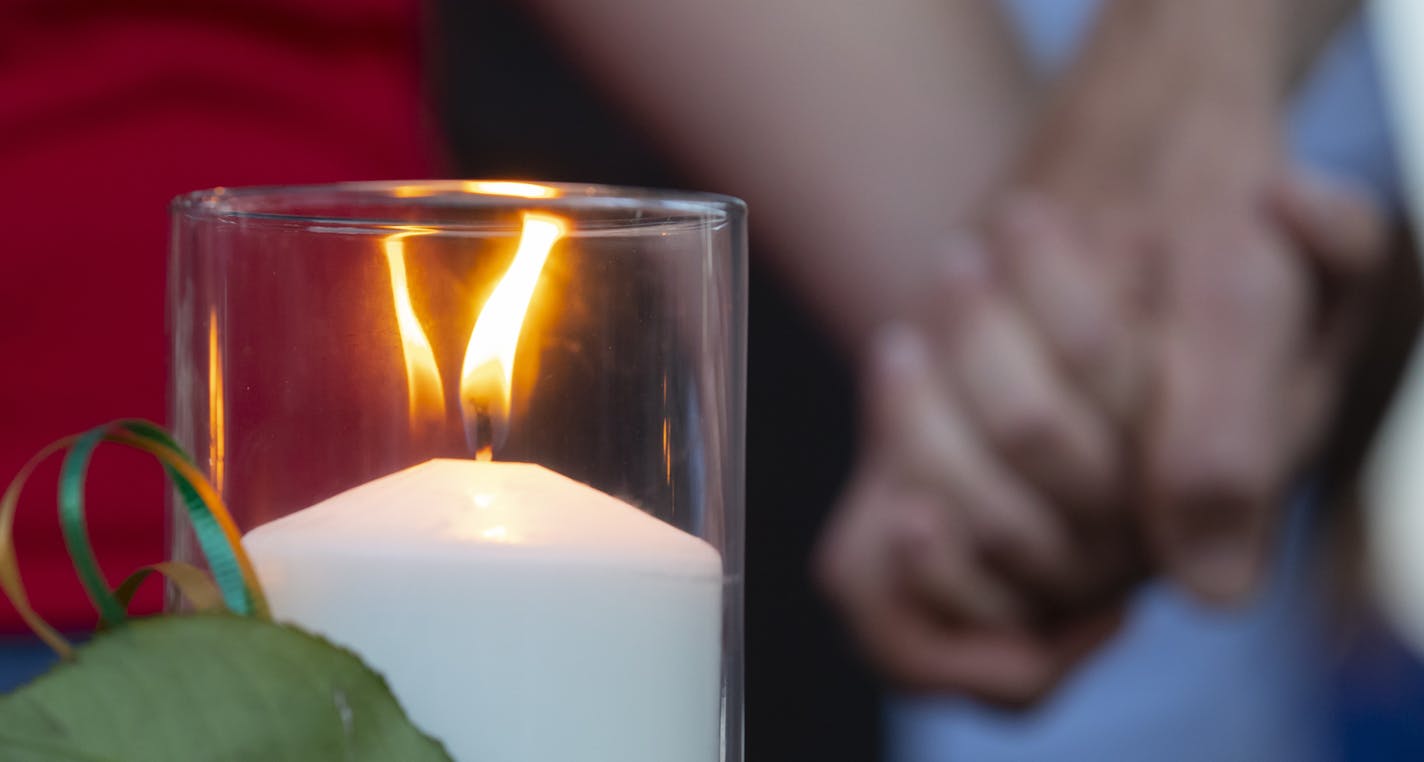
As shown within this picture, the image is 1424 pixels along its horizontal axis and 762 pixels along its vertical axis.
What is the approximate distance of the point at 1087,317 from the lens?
1.77ft

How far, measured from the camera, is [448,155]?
0.58 meters

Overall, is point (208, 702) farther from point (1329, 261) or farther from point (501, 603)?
point (1329, 261)

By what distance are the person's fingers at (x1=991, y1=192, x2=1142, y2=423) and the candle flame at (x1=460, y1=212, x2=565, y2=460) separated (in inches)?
17.0

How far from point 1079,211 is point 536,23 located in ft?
0.82

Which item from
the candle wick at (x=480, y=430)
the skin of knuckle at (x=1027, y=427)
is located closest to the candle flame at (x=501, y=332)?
the candle wick at (x=480, y=430)

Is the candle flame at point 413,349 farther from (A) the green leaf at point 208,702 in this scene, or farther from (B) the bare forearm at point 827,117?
(B) the bare forearm at point 827,117

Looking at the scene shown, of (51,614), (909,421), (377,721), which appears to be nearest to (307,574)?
(377,721)

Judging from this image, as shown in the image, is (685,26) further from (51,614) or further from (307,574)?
(307,574)

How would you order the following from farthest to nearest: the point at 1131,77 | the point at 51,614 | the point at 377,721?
the point at 1131,77 → the point at 51,614 → the point at 377,721

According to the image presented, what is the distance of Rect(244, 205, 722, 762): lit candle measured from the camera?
12cm

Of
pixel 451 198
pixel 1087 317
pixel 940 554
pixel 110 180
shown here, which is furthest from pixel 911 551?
pixel 451 198

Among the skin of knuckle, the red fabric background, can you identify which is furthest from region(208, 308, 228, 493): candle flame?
the skin of knuckle

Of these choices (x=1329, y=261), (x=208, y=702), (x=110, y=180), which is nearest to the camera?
(x=208, y=702)

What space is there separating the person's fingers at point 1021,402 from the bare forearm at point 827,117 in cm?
3
